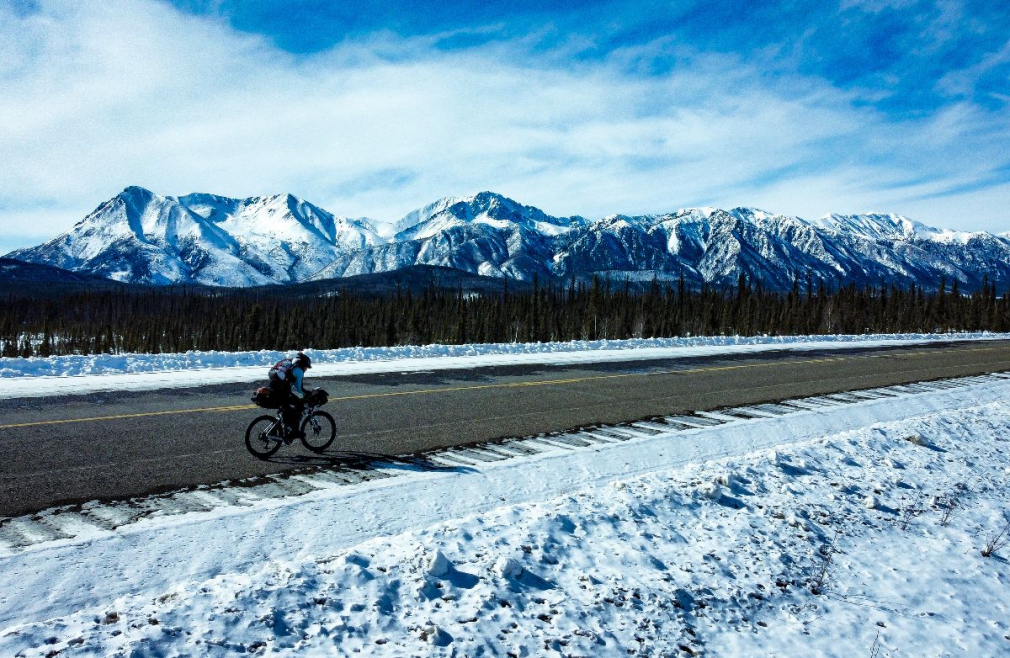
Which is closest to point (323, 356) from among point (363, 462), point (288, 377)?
point (288, 377)

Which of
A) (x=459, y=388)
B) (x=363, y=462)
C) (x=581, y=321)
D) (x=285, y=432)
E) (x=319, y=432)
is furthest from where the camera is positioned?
(x=581, y=321)

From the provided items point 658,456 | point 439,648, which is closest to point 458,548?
point 439,648

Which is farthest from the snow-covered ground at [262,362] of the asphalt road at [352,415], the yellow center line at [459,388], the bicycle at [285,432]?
the bicycle at [285,432]

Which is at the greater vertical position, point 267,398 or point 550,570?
point 267,398

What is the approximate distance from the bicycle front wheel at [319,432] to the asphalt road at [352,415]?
0.62 ft

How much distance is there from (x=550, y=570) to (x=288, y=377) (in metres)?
4.70

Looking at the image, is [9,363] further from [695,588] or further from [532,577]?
[695,588]

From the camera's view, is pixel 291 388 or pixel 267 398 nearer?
pixel 267 398

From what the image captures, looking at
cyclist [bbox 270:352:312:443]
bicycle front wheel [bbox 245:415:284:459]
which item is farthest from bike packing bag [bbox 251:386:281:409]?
bicycle front wheel [bbox 245:415:284:459]

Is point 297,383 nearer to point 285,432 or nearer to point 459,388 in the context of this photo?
point 285,432

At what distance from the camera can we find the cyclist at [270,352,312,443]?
8.19 metres

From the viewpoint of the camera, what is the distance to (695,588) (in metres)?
5.20

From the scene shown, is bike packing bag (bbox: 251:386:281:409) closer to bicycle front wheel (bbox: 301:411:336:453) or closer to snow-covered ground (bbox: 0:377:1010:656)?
bicycle front wheel (bbox: 301:411:336:453)

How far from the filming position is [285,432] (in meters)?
8.21
